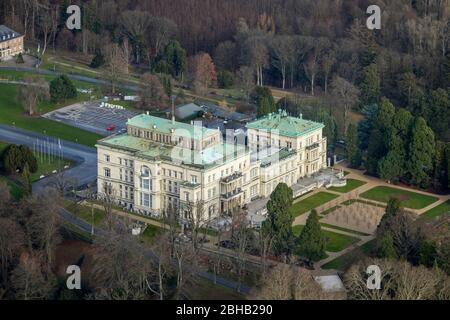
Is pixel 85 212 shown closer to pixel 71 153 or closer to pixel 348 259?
pixel 71 153

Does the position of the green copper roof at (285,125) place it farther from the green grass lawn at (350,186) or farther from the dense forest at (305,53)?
the green grass lawn at (350,186)

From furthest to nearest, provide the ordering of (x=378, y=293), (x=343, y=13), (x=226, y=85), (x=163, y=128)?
(x=343, y=13)
(x=226, y=85)
(x=163, y=128)
(x=378, y=293)

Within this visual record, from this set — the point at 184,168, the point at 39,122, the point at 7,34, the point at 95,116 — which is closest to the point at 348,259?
the point at 184,168

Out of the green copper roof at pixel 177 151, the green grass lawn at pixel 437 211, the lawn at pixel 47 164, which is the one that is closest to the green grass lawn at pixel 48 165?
the lawn at pixel 47 164

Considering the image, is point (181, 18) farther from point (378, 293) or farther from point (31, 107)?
point (378, 293)

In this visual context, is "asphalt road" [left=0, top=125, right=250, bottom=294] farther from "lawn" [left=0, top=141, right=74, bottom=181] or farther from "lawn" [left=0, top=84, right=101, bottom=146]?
"lawn" [left=0, top=84, right=101, bottom=146]

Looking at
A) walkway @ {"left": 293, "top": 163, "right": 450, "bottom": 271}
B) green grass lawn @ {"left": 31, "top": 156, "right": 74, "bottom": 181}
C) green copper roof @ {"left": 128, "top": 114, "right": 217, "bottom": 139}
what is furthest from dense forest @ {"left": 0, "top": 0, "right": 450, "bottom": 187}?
green grass lawn @ {"left": 31, "top": 156, "right": 74, "bottom": 181}

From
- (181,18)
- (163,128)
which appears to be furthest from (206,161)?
(181,18)
